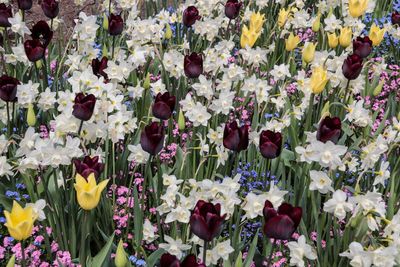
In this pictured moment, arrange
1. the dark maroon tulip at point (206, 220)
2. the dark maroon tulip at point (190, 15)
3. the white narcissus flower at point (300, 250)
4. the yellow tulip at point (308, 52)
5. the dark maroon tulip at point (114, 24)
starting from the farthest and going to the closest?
1. the dark maroon tulip at point (190, 15)
2. the dark maroon tulip at point (114, 24)
3. the yellow tulip at point (308, 52)
4. the white narcissus flower at point (300, 250)
5. the dark maroon tulip at point (206, 220)

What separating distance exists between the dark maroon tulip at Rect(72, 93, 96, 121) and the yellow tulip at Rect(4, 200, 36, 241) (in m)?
0.53

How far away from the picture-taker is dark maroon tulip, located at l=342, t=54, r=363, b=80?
2.97 m

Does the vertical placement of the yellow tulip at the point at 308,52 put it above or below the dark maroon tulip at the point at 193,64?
above

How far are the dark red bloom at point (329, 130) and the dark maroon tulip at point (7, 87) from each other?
1382 millimetres

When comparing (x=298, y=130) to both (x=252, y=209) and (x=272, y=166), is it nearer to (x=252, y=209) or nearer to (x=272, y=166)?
(x=272, y=166)

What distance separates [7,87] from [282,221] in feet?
4.83

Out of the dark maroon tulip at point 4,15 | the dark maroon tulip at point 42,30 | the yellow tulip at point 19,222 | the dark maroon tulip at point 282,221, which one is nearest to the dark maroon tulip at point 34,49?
the dark maroon tulip at point 42,30

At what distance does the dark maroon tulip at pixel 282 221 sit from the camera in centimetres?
193

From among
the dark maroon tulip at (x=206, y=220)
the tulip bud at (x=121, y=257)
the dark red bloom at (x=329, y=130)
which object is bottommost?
the tulip bud at (x=121, y=257)

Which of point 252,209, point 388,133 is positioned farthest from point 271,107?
point 252,209

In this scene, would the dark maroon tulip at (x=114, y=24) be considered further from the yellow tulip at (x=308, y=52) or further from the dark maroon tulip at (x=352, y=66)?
the dark maroon tulip at (x=352, y=66)

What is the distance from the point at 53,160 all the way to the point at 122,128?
452 millimetres

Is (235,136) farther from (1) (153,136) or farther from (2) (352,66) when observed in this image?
(2) (352,66)

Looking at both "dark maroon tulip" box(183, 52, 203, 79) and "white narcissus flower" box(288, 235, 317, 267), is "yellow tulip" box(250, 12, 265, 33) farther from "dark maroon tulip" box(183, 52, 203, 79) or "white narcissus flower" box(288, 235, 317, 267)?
"white narcissus flower" box(288, 235, 317, 267)
